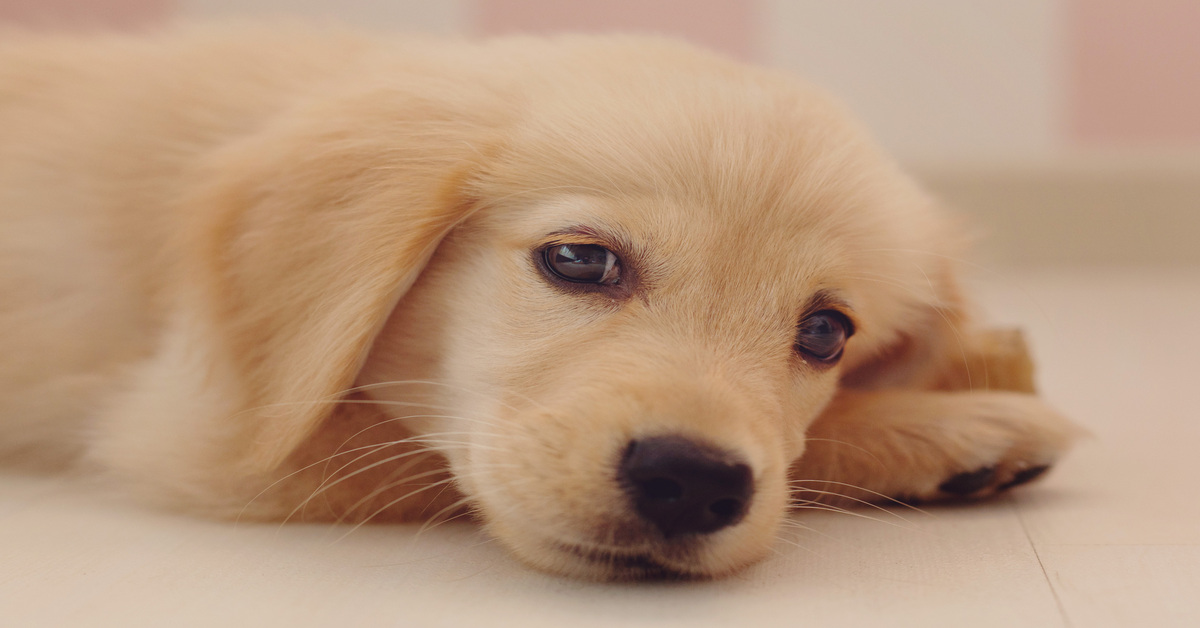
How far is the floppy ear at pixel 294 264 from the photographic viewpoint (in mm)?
1506

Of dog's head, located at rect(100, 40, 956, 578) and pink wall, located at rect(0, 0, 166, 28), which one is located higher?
pink wall, located at rect(0, 0, 166, 28)

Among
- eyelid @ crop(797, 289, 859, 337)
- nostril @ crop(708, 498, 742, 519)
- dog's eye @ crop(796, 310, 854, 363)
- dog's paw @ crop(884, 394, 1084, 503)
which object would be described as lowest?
dog's paw @ crop(884, 394, 1084, 503)

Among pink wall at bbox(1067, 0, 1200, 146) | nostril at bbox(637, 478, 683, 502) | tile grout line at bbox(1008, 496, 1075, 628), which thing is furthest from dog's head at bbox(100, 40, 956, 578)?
pink wall at bbox(1067, 0, 1200, 146)

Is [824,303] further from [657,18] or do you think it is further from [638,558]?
[657,18]

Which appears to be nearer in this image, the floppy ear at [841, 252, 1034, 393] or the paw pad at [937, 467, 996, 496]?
the paw pad at [937, 467, 996, 496]

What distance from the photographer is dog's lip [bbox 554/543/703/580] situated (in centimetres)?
129

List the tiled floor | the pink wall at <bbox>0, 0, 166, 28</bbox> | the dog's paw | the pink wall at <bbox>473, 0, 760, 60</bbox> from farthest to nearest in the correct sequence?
the pink wall at <bbox>473, 0, 760, 60</bbox>, the pink wall at <bbox>0, 0, 166, 28</bbox>, the dog's paw, the tiled floor

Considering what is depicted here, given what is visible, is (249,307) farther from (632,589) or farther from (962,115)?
(962,115)

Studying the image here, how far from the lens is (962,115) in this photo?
16.5ft

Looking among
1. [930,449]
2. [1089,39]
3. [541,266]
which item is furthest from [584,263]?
[1089,39]

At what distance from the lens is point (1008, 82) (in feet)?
16.3

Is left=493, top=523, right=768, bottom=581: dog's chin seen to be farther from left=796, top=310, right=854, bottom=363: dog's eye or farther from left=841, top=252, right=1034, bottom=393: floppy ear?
left=841, top=252, right=1034, bottom=393: floppy ear

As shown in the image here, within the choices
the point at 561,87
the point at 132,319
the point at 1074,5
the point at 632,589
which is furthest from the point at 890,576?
the point at 1074,5

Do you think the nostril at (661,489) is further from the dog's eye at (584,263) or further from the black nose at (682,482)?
the dog's eye at (584,263)
